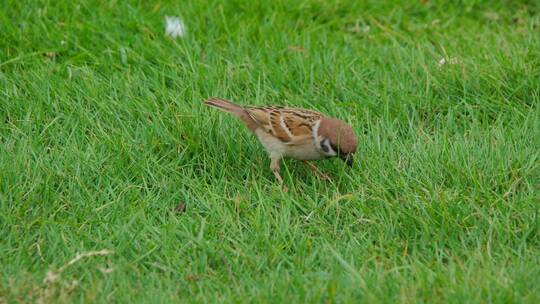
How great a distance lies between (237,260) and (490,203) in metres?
1.49

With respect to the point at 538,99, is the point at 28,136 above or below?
below

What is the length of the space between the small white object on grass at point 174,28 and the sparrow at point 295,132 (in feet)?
4.64

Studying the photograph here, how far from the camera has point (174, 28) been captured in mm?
7168

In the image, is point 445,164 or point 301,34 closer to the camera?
point 445,164

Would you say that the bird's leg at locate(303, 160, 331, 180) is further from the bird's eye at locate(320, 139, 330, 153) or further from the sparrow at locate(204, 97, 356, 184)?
the bird's eye at locate(320, 139, 330, 153)

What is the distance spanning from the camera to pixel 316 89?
6605 millimetres

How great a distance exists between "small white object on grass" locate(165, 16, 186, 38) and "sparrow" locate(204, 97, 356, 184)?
1414 millimetres

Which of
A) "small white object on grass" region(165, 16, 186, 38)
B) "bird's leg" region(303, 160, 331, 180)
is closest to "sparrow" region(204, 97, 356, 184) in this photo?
"bird's leg" region(303, 160, 331, 180)

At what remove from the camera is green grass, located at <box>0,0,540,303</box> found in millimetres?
4520

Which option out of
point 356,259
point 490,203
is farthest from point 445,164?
point 356,259

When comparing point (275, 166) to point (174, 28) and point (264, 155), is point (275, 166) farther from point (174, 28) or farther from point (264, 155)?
point (174, 28)

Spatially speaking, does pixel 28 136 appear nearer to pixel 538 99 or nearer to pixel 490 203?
pixel 490 203

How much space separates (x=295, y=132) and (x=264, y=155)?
330 mm

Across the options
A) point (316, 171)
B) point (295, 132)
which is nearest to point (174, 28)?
point (295, 132)
